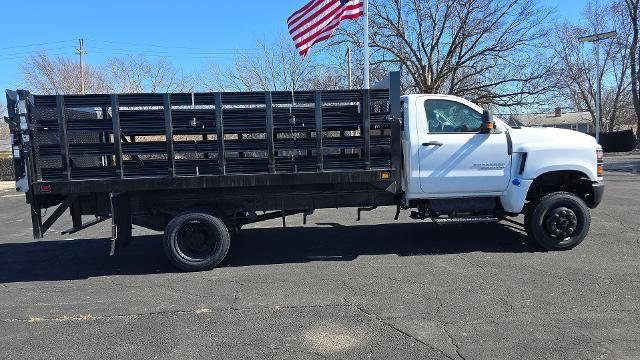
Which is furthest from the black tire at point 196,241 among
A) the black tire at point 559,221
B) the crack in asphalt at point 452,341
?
the black tire at point 559,221

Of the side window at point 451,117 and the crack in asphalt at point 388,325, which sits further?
the side window at point 451,117

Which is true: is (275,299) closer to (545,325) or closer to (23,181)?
(545,325)

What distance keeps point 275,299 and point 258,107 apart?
240 centimetres

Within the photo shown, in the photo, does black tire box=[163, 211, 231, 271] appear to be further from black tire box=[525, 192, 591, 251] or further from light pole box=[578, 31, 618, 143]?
light pole box=[578, 31, 618, 143]

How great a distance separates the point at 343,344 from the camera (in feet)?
13.1

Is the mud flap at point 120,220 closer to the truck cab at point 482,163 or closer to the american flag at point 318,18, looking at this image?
the truck cab at point 482,163

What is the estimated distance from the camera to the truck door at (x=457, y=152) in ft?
21.4

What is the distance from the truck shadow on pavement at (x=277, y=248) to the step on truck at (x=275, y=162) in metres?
0.56

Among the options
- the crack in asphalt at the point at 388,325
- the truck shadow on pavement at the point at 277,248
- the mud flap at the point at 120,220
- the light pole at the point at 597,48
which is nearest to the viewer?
the crack in asphalt at the point at 388,325

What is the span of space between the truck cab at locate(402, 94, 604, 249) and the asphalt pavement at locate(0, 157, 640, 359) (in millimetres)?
654

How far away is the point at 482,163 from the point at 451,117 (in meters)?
0.77

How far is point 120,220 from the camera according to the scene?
242 inches

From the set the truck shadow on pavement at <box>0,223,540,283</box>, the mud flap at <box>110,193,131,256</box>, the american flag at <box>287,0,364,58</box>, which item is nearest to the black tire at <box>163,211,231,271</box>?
the truck shadow on pavement at <box>0,223,540,283</box>

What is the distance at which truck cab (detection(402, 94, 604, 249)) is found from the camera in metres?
6.53
